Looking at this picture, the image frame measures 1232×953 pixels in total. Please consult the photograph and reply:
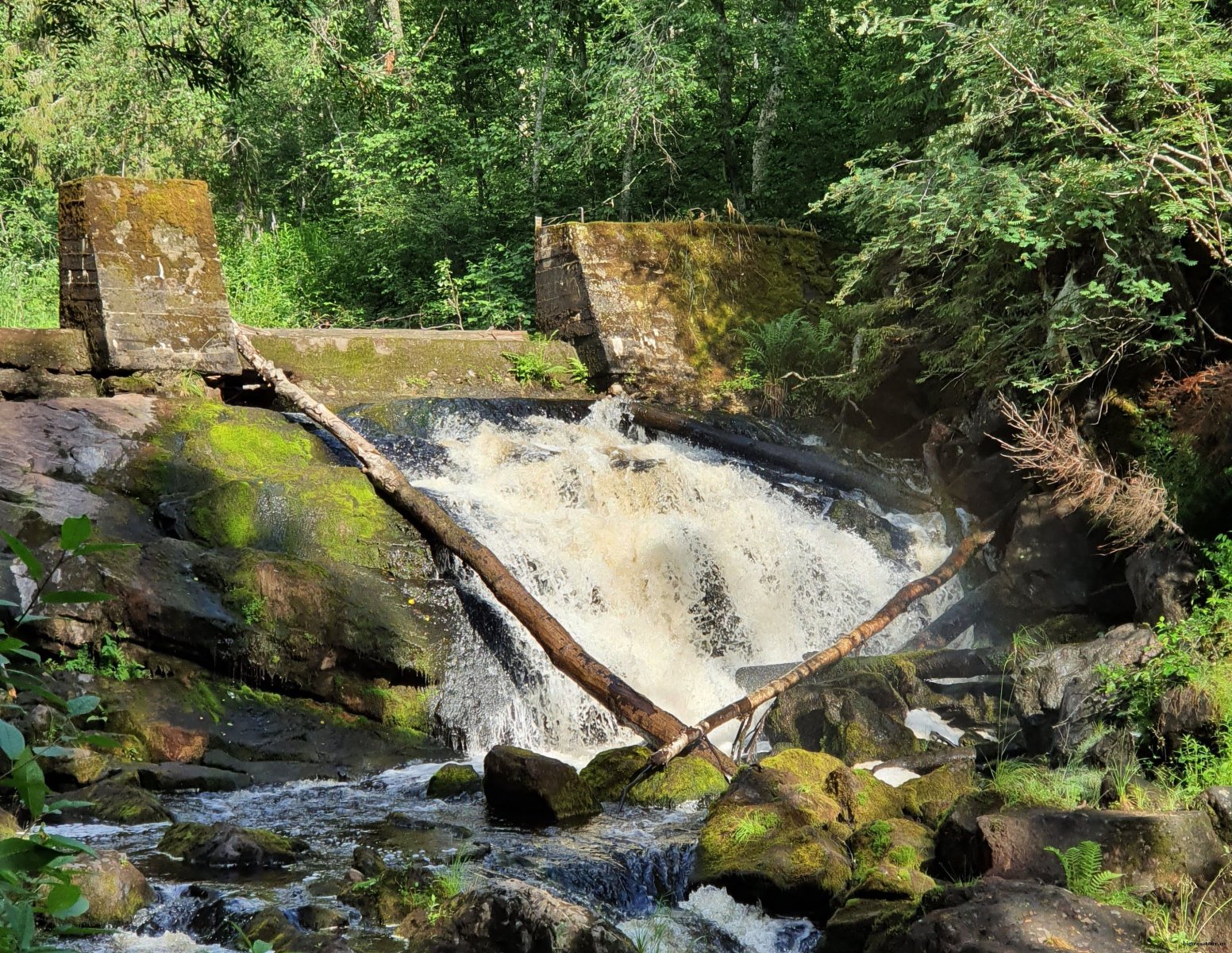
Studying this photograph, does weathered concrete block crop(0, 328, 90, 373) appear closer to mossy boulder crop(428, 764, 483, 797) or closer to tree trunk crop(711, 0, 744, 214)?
mossy boulder crop(428, 764, 483, 797)

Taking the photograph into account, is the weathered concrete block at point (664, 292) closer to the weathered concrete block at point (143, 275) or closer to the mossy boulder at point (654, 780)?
the weathered concrete block at point (143, 275)

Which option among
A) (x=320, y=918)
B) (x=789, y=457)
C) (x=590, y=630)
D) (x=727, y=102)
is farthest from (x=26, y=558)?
(x=727, y=102)

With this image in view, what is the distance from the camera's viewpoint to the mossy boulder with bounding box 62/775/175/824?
571 cm

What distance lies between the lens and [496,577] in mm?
8383

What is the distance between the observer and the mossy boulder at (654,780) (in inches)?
254

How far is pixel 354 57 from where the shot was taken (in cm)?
1973

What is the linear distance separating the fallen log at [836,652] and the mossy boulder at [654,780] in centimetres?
10

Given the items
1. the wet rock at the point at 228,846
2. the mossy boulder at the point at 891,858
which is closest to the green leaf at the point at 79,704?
the mossy boulder at the point at 891,858

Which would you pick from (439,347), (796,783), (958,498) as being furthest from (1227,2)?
(439,347)

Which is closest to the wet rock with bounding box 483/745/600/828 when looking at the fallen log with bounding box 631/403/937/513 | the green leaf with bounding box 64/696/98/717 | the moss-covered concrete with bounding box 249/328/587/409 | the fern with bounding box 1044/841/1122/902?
the fern with bounding box 1044/841/1122/902

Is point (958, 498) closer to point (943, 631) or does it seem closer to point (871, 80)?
point (943, 631)

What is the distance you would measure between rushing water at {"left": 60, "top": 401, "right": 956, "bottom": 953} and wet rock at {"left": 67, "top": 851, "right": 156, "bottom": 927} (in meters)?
0.08

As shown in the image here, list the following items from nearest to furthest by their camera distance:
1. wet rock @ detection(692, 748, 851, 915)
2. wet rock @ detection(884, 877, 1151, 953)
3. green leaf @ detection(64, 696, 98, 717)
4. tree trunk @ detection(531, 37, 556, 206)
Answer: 1. green leaf @ detection(64, 696, 98, 717)
2. wet rock @ detection(884, 877, 1151, 953)
3. wet rock @ detection(692, 748, 851, 915)
4. tree trunk @ detection(531, 37, 556, 206)

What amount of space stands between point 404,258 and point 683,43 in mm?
6165
